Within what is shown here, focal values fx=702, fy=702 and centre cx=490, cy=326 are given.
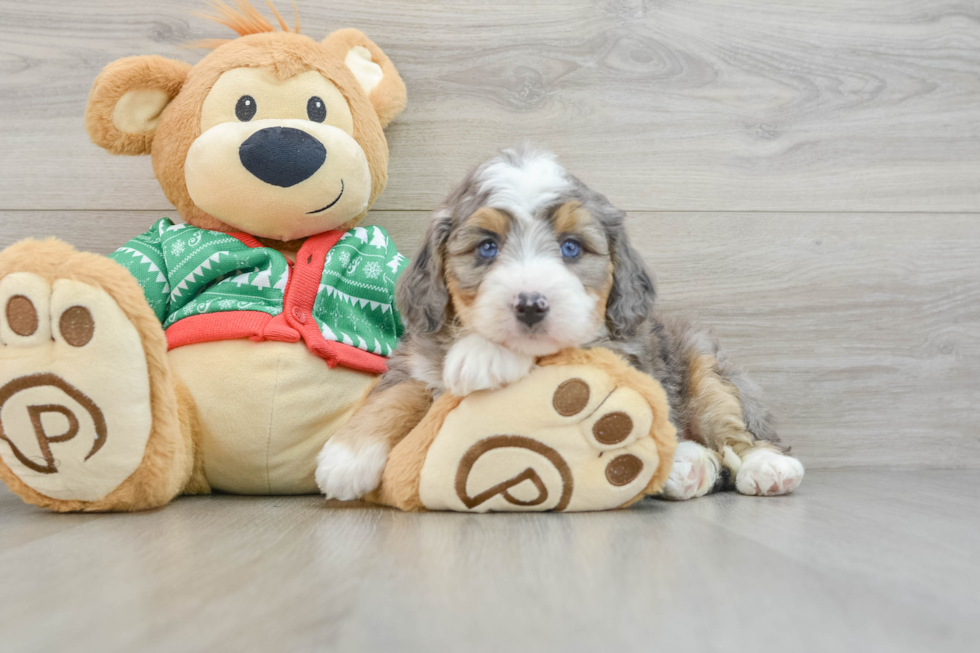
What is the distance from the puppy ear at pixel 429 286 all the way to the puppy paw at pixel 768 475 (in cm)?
88

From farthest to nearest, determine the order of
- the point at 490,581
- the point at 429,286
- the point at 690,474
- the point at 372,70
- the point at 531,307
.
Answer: the point at 372,70 → the point at 690,474 → the point at 429,286 → the point at 531,307 → the point at 490,581

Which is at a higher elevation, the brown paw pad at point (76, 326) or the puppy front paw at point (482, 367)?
the brown paw pad at point (76, 326)

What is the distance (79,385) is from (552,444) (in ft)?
3.09

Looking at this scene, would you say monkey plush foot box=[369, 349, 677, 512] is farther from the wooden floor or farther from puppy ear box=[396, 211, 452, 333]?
the wooden floor

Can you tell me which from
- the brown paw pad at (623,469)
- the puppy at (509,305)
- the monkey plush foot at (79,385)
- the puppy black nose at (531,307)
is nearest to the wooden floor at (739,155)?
the puppy at (509,305)

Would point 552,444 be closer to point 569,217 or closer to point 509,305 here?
point 509,305

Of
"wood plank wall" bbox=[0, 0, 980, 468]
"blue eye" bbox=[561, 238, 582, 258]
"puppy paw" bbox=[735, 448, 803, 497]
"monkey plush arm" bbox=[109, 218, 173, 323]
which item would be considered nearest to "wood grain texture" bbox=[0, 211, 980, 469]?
"wood plank wall" bbox=[0, 0, 980, 468]

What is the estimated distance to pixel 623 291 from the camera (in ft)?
5.19

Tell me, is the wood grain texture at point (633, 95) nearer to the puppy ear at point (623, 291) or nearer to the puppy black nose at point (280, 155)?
the puppy black nose at point (280, 155)

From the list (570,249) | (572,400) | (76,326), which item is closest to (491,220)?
(570,249)

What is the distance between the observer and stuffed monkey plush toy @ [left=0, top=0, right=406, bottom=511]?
1.50 meters

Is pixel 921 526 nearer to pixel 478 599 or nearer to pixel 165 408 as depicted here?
pixel 478 599

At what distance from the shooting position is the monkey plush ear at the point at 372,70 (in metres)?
2.04

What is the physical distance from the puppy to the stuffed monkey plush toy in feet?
0.79
